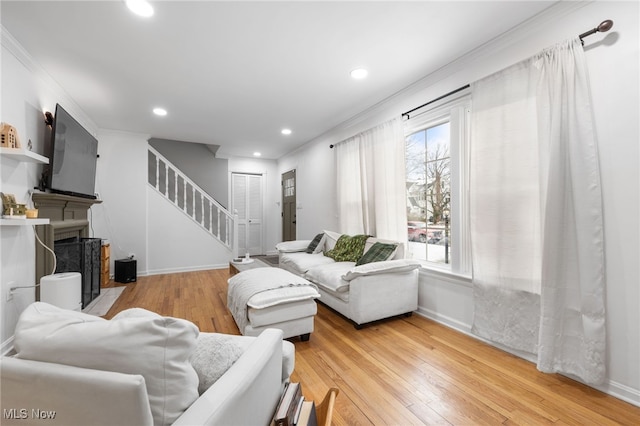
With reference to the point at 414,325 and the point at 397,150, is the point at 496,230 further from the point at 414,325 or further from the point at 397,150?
the point at 397,150

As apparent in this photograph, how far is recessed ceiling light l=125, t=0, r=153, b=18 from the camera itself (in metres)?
1.87

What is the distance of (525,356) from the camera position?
2125mm

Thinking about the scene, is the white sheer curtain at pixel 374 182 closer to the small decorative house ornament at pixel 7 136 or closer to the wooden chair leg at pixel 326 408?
the wooden chair leg at pixel 326 408

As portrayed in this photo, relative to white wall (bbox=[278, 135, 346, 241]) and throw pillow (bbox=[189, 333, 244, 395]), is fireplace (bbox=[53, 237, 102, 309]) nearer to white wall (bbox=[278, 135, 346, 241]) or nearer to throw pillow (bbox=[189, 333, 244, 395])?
throw pillow (bbox=[189, 333, 244, 395])

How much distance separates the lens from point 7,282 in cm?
228

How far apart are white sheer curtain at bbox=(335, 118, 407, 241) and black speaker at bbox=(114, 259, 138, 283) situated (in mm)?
3583

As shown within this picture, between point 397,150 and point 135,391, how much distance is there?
3.22 metres

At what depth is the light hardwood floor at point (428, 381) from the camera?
5.05 ft

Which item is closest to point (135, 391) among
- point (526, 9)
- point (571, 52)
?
point (571, 52)

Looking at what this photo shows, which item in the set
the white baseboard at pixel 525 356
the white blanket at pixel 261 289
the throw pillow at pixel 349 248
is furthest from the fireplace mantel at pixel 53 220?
the white baseboard at pixel 525 356

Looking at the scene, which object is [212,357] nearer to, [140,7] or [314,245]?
[140,7]

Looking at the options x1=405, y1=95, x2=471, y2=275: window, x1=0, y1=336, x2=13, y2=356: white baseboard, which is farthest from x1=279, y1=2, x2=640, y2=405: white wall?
x1=0, y1=336, x2=13, y2=356: white baseboard

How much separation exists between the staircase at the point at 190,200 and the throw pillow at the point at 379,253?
11.2 ft

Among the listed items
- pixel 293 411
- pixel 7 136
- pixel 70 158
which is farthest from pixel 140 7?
pixel 293 411
